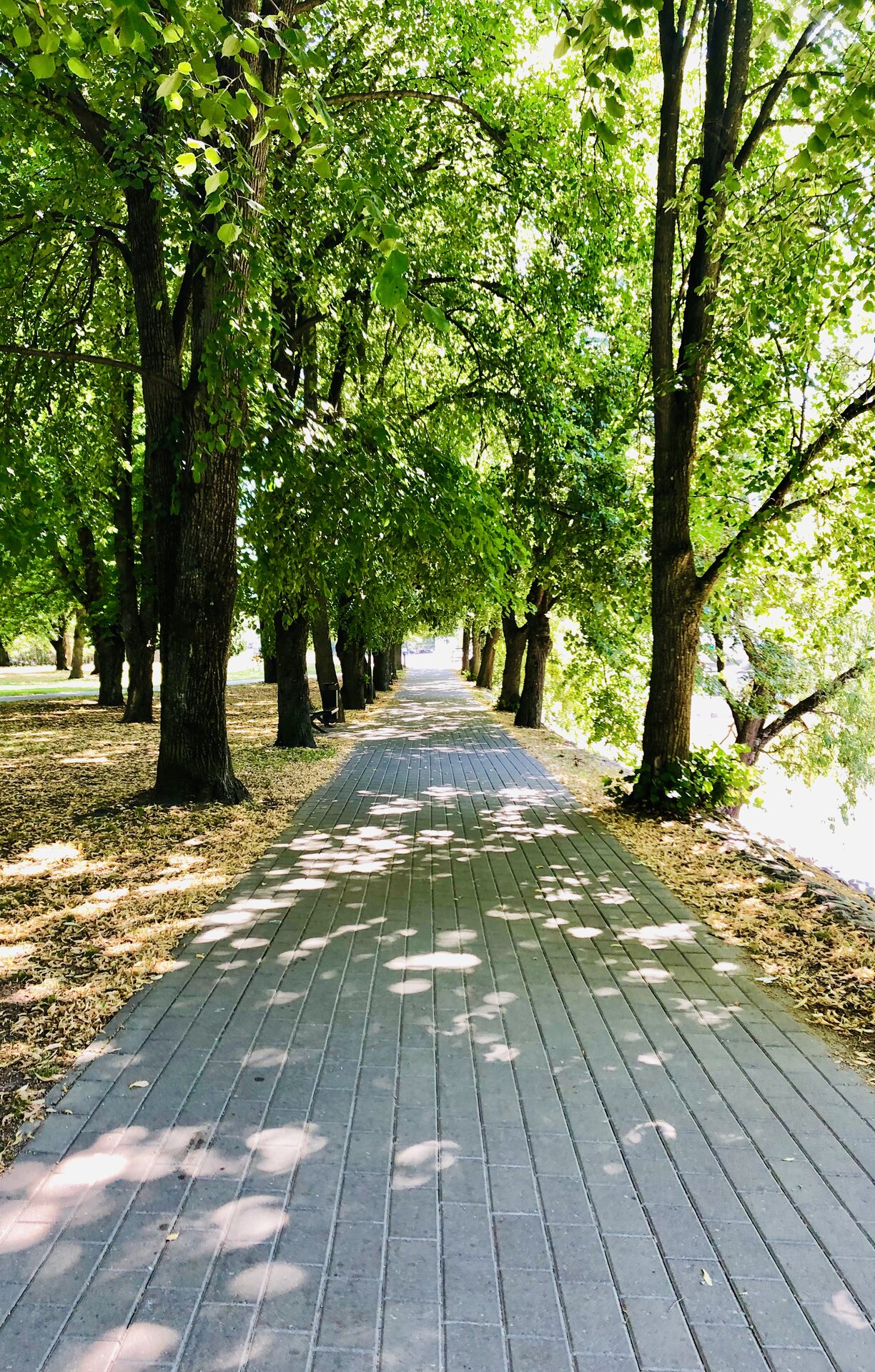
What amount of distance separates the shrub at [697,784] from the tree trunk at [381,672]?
20.6 meters

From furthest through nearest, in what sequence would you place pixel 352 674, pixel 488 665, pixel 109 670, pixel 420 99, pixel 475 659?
pixel 475 659
pixel 488 665
pixel 352 674
pixel 109 670
pixel 420 99

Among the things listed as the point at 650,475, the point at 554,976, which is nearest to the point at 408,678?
the point at 650,475

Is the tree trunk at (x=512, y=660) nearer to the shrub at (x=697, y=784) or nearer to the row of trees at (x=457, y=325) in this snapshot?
the row of trees at (x=457, y=325)

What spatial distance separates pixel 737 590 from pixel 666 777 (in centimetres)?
521

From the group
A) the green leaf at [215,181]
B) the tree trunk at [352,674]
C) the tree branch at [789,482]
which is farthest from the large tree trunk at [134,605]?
the green leaf at [215,181]

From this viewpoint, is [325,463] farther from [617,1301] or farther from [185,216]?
[617,1301]

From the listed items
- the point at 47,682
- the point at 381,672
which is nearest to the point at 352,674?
the point at 381,672

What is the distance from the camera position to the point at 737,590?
1341cm

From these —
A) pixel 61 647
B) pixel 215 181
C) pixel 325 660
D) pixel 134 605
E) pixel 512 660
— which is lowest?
pixel 61 647

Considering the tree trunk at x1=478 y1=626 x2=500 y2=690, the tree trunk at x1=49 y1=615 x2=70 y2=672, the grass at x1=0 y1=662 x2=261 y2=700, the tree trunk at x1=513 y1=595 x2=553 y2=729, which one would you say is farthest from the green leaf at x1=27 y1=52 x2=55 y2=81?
the tree trunk at x1=49 y1=615 x2=70 y2=672

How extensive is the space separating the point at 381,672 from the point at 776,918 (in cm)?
2694

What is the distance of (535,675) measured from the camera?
2005 cm

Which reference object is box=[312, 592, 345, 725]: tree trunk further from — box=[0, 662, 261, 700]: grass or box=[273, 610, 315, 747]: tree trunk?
box=[0, 662, 261, 700]: grass

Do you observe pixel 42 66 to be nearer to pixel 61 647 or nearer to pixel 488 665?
pixel 488 665
